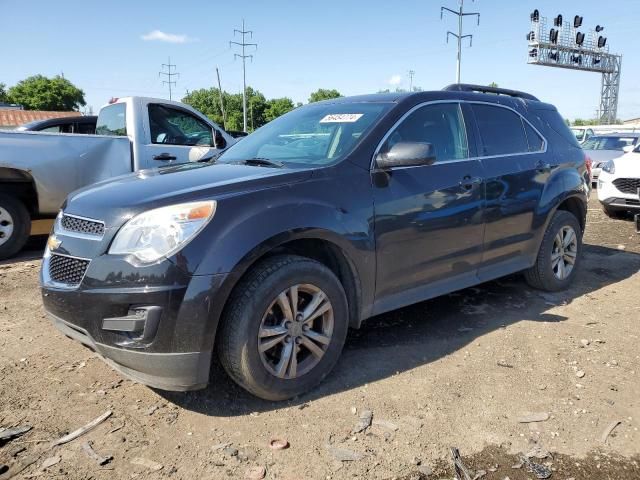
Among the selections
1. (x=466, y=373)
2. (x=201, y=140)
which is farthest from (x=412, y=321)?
(x=201, y=140)

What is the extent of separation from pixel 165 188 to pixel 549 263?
3643 mm

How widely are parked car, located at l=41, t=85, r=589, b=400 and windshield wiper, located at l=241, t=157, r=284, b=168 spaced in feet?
0.09

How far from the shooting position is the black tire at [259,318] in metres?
2.75

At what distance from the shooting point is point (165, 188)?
115 inches

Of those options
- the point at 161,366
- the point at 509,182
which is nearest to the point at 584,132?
the point at 509,182

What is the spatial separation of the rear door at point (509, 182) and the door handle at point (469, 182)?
0.14 meters

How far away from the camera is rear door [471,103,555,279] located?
13.7 feet

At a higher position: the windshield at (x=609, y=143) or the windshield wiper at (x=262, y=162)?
the windshield at (x=609, y=143)

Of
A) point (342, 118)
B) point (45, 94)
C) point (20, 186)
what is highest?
point (45, 94)

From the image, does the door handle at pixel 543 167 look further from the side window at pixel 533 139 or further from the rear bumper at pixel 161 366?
the rear bumper at pixel 161 366

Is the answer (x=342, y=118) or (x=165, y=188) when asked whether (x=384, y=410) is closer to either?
(x=165, y=188)

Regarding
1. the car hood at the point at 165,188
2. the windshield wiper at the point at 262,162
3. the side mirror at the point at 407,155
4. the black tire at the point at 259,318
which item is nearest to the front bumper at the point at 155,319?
the black tire at the point at 259,318

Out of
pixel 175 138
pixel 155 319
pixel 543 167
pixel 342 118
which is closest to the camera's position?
pixel 155 319

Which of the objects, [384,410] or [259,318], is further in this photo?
[384,410]
